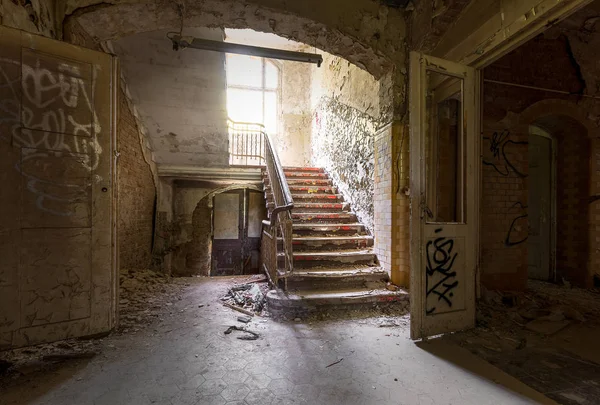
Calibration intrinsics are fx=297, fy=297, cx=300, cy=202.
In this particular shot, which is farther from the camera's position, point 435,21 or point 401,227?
point 401,227

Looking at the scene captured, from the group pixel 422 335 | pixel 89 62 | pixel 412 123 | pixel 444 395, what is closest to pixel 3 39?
pixel 89 62

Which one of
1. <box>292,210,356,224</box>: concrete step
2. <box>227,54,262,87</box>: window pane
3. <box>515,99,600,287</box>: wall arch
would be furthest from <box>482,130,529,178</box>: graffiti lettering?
<box>227,54,262,87</box>: window pane

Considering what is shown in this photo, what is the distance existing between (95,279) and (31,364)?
0.70 m

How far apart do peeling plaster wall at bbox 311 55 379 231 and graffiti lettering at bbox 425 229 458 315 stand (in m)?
1.88

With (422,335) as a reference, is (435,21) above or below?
above

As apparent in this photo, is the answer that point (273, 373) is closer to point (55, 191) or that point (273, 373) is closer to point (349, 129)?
point (55, 191)

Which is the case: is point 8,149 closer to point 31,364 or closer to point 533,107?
point 31,364

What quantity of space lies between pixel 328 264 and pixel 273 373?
7.40ft

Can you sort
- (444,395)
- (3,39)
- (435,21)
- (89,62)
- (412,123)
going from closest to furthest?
(444,395)
(3,39)
(89,62)
(412,123)
(435,21)

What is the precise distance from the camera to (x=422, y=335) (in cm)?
277

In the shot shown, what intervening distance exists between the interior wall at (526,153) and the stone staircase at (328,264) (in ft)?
5.11

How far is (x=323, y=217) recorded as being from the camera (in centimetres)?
529

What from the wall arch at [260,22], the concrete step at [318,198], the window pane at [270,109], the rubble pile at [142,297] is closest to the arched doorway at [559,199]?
the wall arch at [260,22]

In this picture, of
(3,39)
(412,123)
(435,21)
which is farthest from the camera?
(435,21)
